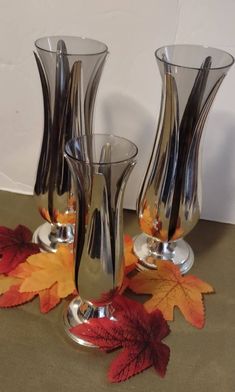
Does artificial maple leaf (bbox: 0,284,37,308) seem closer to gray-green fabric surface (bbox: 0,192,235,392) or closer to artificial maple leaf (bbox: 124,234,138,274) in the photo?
gray-green fabric surface (bbox: 0,192,235,392)

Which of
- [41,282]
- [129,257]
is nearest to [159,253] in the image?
[129,257]

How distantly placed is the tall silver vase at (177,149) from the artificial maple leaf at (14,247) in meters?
0.13

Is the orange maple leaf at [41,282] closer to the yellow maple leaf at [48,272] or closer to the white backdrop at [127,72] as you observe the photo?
the yellow maple leaf at [48,272]

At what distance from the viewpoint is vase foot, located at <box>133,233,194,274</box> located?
582 millimetres

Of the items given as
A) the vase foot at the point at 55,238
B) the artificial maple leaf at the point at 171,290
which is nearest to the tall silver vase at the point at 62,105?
the vase foot at the point at 55,238

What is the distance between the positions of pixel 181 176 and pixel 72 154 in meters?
0.14

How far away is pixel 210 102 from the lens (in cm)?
50

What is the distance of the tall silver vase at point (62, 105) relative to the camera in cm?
50

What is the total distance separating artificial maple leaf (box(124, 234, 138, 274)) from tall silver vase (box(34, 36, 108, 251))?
72 millimetres

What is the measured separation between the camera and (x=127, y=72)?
1.98 ft

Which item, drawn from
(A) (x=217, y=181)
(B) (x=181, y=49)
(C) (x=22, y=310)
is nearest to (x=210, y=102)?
(B) (x=181, y=49)

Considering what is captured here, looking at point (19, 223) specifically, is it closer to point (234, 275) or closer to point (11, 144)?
point (11, 144)

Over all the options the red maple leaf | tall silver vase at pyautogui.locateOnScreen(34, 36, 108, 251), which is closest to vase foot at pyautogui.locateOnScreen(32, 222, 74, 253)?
tall silver vase at pyautogui.locateOnScreen(34, 36, 108, 251)

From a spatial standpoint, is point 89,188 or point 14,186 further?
point 14,186
